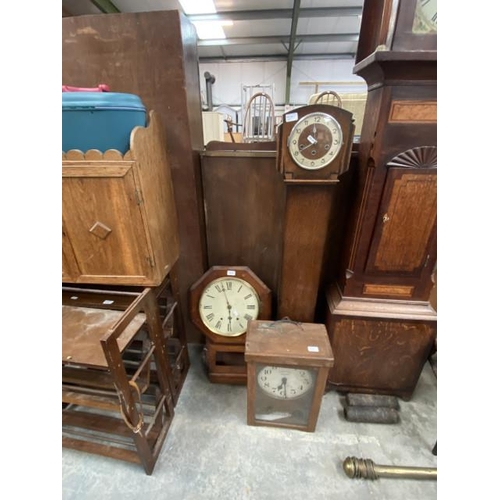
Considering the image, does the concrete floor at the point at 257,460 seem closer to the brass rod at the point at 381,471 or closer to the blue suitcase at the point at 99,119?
the brass rod at the point at 381,471

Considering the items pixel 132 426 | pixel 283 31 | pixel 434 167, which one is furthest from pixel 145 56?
pixel 283 31

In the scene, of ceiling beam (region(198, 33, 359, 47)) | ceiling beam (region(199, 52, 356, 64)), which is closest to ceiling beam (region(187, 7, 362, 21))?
ceiling beam (region(198, 33, 359, 47))

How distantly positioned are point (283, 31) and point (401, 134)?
5437 millimetres

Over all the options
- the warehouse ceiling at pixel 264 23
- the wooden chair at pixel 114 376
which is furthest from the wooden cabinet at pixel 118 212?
the warehouse ceiling at pixel 264 23

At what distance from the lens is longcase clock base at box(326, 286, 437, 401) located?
1145mm

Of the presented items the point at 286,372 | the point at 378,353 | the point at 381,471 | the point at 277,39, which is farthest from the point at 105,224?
the point at 277,39

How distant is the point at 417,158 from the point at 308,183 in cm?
39

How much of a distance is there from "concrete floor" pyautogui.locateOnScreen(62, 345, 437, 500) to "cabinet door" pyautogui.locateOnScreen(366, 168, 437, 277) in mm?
761

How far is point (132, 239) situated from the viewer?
968 millimetres

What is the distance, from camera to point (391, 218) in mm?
1013

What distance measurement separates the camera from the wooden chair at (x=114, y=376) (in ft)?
2.85

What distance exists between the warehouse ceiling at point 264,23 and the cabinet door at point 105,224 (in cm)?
316
